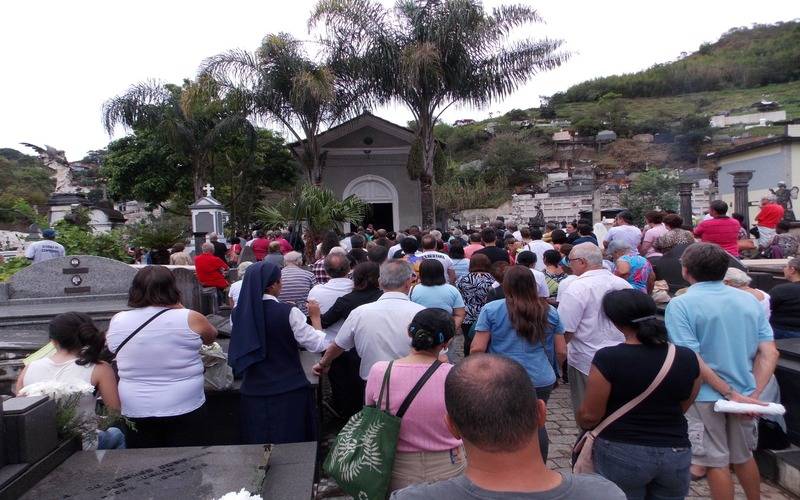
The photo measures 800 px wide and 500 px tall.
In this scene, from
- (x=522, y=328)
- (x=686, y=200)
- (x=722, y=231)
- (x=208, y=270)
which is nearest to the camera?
(x=522, y=328)

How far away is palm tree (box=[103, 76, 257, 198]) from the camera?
2169 centimetres

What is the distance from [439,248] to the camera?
10055 millimetres

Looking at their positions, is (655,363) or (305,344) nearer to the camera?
(655,363)

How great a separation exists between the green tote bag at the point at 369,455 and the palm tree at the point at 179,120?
18950 millimetres

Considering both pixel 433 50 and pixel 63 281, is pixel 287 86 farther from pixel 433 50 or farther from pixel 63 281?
pixel 63 281

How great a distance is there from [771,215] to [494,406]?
40.1 ft

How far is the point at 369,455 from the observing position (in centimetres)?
272

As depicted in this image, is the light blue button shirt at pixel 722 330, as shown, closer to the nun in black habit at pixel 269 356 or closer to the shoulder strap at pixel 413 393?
the shoulder strap at pixel 413 393

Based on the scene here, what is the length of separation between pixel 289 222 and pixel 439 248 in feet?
16.4

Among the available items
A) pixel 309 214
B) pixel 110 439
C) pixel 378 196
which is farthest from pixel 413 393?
pixel 378 196

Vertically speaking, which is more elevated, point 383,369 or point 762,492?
point 383,369

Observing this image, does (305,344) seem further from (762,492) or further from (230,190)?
(230,190)

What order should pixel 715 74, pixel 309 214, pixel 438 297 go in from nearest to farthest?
1. pixel 438 297
2. pixel 309 214
3. pixel 715 74

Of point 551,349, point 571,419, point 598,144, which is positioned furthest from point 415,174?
point 598,144
